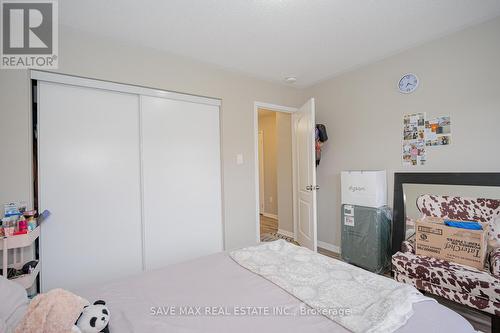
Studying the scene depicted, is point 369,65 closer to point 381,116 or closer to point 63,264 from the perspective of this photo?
point 381,116

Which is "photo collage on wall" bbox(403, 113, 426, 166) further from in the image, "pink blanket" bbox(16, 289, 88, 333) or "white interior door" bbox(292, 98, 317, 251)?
"pink blanket" bbox(16, 289, 88, 333)

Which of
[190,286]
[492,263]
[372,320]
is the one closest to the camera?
[372,320]

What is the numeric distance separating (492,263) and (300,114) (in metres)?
2.47

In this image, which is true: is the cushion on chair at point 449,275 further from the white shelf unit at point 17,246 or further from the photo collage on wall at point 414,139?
the white shelf unit at point 17,246

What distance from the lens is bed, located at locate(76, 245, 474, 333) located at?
93 cm

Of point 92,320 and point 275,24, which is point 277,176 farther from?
point 92,320

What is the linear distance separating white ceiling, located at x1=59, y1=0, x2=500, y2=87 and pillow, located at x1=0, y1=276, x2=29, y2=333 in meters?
1.93

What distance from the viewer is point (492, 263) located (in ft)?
5.60

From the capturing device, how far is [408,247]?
219 centimetres

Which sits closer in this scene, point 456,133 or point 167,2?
point 167,2

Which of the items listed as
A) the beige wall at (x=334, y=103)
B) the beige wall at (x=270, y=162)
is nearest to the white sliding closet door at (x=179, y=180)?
the beige wall at (x=334, y=103)

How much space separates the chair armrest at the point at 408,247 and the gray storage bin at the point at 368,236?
29 centimetres

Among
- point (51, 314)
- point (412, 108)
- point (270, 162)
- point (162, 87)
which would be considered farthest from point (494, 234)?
point (270, 162)

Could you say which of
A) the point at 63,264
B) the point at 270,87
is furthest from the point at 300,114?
the point at 63,264
